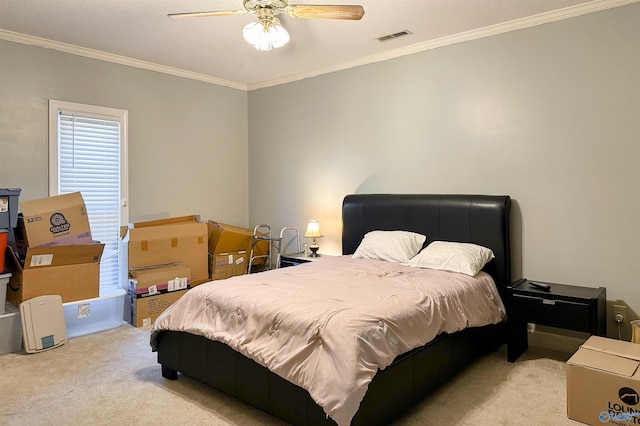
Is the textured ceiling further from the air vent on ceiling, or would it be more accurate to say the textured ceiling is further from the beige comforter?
the beige comforter

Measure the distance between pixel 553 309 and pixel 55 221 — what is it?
153 inches

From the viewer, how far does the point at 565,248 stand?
336cm

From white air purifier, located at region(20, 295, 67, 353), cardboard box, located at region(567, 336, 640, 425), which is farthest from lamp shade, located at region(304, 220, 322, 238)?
cardboard box, located at region(567, 336, 640, 425)

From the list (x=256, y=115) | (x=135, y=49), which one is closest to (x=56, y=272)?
(x=135, y=49)

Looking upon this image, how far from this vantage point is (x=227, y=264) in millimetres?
4855

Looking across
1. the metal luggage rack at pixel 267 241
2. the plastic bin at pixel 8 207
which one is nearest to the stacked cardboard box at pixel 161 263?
the metal luggage rack at pixel 267 241

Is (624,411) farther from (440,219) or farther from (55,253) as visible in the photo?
(55,253)

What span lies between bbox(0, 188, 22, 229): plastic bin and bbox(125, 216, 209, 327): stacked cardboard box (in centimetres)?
97

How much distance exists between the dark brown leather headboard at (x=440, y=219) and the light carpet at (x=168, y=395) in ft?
2.63

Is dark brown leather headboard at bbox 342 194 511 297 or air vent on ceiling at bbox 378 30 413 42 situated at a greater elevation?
air vent on ceiling at bbox 378 30 413 42

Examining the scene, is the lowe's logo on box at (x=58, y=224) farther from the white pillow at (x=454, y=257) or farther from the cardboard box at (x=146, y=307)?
the white pillow at (x=454, y=257)

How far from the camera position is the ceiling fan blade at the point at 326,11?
261 centimetres

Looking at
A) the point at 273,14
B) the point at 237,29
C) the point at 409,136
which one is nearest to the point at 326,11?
the point at 273,14

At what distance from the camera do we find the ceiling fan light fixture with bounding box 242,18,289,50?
291 cm
